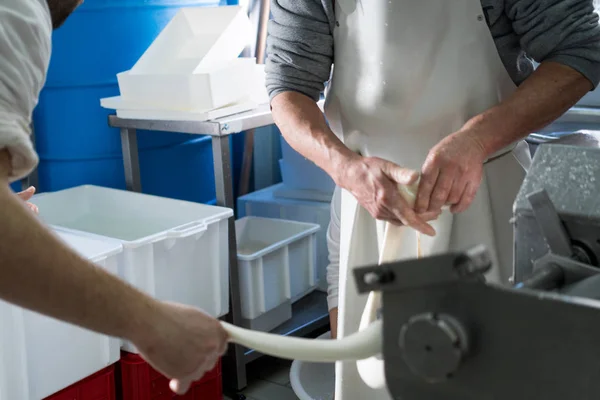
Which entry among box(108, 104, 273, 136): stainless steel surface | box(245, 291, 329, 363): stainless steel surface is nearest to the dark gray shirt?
box(108, 104, 273, 136): stainless steel surface

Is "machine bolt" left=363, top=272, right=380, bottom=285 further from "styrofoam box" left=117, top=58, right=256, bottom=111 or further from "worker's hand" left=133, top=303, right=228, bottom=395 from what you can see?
"styrofoam box" left=117, top=58, right=256, bottom=111

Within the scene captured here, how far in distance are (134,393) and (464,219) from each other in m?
1.13

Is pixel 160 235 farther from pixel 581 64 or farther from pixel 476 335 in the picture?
pixel 476 335

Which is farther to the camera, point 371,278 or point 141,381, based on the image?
point 141,381

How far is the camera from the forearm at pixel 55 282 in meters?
0.73

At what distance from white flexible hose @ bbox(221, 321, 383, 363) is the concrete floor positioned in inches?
64.0

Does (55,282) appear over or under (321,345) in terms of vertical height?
over

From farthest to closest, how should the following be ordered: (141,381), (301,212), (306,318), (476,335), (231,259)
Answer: (301,212)
(306,318)
(231,259)
(141,381)
(476,335)

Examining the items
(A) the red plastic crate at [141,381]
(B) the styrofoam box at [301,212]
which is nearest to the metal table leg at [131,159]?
(B) the styrofoam box at [301,212]

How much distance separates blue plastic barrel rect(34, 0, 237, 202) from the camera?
8.06ft

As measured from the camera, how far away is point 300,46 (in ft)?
4.89

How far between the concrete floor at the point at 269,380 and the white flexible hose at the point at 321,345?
5.34ft

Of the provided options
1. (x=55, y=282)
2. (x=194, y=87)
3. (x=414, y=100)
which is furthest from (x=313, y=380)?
(x=55, y=282)

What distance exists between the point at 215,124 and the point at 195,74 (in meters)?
0.17
